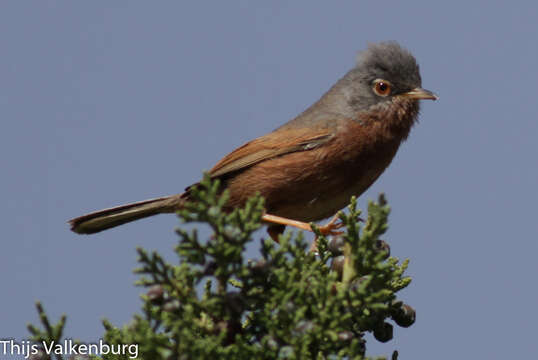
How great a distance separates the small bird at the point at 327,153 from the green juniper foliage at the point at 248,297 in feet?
5.51

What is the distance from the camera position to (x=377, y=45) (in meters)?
5.95

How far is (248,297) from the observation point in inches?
122

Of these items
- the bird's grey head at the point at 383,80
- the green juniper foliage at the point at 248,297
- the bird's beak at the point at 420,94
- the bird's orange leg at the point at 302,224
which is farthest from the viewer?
the bird's grey head at the point at 383,80

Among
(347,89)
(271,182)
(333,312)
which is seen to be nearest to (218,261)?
(333,312)

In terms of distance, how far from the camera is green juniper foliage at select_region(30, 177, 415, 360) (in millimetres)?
2908

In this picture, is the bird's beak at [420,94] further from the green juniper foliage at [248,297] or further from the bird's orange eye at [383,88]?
the green juniper foliage at [248,297]

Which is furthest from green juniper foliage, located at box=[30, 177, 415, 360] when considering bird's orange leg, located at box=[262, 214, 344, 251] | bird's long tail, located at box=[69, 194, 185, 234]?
bird's long tail, located at box=[69, 194, 185, 234]

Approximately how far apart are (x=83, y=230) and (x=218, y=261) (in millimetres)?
3048

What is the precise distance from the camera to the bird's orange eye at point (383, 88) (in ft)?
18.9

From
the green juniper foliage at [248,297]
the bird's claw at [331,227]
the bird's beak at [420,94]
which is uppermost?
the bird's beak at [420,94]

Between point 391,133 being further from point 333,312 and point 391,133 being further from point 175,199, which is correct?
point 333,312

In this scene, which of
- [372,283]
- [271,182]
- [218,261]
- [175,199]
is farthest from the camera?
[175,199]

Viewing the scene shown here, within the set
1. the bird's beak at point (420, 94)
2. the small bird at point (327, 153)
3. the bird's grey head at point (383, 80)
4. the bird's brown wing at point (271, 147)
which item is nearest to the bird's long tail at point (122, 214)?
the small bird at point (327, 153)

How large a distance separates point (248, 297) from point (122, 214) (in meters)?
2.84
